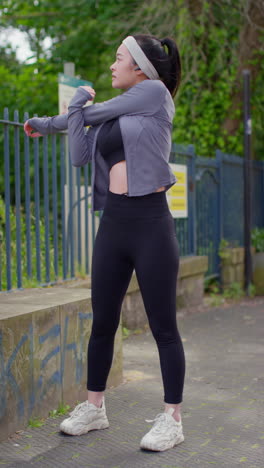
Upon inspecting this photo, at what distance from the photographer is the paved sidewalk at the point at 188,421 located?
122 inches

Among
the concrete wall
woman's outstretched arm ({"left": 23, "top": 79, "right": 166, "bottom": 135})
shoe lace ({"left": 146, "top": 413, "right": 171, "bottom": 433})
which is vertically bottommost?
the concrete wall

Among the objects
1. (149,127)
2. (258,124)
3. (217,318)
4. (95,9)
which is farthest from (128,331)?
(95,9)

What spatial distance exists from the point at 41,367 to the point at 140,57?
66.2 inches

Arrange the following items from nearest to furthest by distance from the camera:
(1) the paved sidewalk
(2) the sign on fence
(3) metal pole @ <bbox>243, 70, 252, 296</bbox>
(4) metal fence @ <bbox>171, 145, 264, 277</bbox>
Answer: (1) the paved sidewalk → (2) the sign on fence → (4) metal fence @ <bbox>171, 145, 264, 277</bbox> → (3) metal pole @ <bbox>243, 70, 252, 296</bbox>

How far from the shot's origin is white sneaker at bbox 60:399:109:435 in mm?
3400

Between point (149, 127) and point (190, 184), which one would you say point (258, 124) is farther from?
point (149, 127)

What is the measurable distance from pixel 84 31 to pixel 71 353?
1173cm

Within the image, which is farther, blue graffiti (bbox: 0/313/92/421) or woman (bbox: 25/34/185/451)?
blue graffiti (bbox: 0/313/92/421)

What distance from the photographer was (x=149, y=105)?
3.18 metres

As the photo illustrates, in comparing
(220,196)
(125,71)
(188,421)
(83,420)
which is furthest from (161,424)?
(220,196)

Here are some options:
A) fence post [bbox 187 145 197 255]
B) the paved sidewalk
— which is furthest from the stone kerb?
fence post [bbox 187 145 197 255]

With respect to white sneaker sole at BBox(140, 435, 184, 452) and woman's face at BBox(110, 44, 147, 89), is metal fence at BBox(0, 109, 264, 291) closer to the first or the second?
woman's face at BBox(110, 44, 147, 89)

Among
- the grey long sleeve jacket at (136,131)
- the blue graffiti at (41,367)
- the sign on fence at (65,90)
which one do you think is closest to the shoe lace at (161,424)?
the blue graffiti at (41,367)

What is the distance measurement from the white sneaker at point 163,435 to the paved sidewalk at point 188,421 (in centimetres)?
3
